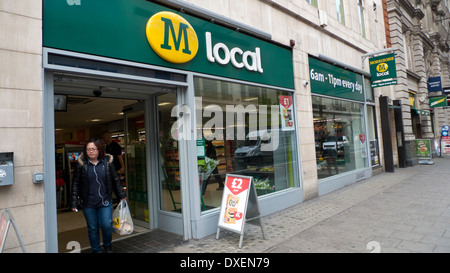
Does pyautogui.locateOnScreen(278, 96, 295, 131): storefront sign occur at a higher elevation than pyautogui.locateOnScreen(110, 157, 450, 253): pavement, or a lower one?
higher

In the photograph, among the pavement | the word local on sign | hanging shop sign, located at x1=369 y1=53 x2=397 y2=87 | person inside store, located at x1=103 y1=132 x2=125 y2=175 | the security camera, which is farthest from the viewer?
hanging shop sign, located at x1=369 y1=53 x2=397 y2=87

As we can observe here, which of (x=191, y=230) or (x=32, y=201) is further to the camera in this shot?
(x=191, y=230)

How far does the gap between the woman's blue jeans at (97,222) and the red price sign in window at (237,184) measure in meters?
1.91

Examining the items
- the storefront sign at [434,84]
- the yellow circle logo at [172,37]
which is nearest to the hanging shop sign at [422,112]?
the storefront sign at [434,84]

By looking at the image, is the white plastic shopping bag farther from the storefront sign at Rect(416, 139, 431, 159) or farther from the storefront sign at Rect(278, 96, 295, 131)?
the storefront sign at Rect(416, 139, 431, 159)

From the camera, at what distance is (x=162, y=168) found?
5.58 metres

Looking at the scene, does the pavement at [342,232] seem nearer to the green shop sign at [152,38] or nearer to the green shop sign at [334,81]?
the green shop sign at [152,38]

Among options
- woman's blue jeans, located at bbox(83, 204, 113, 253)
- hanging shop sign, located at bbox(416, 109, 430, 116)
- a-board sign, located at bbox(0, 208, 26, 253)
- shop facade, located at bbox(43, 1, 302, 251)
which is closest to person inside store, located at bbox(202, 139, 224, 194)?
shop facade, located at bbox(43, 1, 302, 251)

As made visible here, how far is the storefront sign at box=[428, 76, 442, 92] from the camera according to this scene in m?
19.5

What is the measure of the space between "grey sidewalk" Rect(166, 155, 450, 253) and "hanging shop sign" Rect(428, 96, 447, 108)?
14.0m

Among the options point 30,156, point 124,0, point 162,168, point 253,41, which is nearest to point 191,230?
point 162,168

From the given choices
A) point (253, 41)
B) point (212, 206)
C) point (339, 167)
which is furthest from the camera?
point (339, 167)
